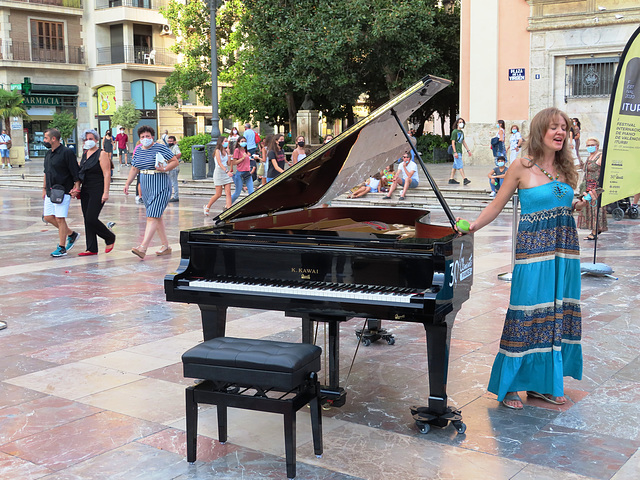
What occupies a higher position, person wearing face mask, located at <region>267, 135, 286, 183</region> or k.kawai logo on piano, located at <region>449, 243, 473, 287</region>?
person wearing face mask, located at <region>267, 135, 286, 183</region>

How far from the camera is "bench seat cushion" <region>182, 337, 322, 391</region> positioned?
13.1 ft

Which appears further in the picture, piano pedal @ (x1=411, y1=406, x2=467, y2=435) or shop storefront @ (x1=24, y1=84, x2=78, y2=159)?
shop storefront @ (x1=24, y1=84, x2=78, y2=159)

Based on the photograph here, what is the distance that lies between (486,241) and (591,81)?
1383 cm

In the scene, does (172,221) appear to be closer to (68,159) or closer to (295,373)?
(68,159)

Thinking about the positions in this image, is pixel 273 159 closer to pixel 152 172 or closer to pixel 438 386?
pixel 152 172

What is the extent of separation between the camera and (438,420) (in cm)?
470

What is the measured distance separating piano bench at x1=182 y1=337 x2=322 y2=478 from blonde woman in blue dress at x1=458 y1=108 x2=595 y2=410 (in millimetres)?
1520

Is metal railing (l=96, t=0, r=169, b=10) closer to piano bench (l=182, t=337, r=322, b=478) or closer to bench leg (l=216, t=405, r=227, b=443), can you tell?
bench leg (l=216, t=405, r=227, b=443)

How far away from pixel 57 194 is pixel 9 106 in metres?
29.9

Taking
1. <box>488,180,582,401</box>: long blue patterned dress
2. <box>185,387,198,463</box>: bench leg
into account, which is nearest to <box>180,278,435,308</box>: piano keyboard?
<box>185,387,198,463</box>: bench leg

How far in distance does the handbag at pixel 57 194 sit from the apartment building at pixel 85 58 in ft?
112

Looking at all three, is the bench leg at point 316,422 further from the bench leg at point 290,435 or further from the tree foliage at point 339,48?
the tree foliage at point 339,48

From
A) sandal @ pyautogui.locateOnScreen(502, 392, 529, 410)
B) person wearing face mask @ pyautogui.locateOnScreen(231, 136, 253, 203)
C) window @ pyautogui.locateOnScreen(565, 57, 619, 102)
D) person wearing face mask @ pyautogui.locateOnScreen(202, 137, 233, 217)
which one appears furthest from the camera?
window @ pyautogui.locateOnScreen(565, 57, 619, 102)

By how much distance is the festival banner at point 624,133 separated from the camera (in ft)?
26.9
